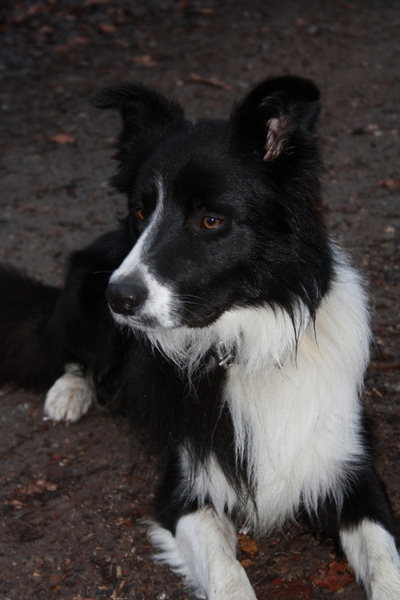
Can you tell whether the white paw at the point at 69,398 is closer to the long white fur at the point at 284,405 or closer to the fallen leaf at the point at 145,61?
the long white fur at the point at 284,405

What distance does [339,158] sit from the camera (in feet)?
25.1

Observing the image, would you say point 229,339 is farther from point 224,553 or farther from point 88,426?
point 88,426

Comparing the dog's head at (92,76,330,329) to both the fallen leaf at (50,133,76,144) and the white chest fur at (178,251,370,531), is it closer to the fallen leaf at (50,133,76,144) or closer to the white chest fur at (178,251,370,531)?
the white chest fur at (178,251,370,531)

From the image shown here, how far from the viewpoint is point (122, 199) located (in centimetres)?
736

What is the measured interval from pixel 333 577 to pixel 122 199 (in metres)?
4.81

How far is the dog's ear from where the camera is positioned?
3.52 m

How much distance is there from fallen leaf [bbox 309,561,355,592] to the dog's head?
1.14 meters

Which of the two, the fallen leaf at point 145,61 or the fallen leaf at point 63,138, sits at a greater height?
the fallen leaf at point 145,61

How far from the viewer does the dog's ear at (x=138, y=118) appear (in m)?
3.52

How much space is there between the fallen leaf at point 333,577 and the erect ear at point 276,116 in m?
1.79

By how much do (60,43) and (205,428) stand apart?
8934 mm

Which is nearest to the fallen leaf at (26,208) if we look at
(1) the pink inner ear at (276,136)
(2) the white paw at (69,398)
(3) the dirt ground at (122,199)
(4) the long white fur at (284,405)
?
(3) the dirt ground at (122,199)

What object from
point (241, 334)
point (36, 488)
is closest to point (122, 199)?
point (36, 488)

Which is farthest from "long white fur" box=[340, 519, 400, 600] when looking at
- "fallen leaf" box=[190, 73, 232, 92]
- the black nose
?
"fallen leaf" box=[190, 73, 232, 92]
